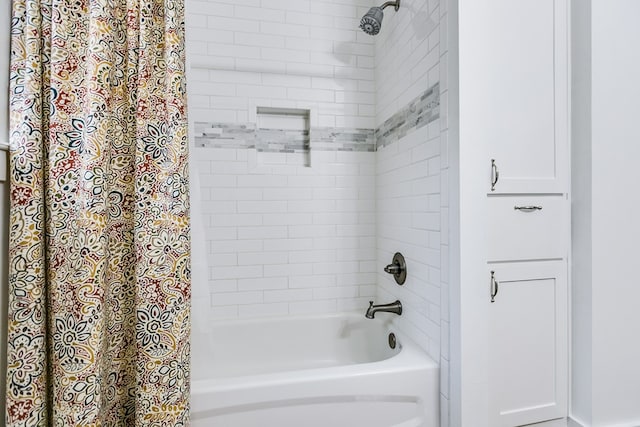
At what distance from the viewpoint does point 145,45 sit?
3.59ft

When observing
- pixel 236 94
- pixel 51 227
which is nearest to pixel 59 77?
pixel 51 227

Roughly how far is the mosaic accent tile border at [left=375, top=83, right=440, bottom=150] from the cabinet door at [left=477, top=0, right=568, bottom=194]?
211 mm

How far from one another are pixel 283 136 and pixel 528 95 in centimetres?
126

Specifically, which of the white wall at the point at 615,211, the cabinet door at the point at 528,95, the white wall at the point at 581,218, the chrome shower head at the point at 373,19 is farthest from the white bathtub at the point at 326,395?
the chrome shower head at the point at 373,19

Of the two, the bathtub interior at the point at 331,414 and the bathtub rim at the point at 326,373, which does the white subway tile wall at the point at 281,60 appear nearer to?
the bathtub rim at the point at 326,373

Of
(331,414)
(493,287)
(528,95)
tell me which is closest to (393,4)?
(528,95)

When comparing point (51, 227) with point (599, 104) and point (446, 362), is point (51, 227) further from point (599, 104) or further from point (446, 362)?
point (599, 104)

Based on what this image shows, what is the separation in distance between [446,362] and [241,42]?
1.92 meters

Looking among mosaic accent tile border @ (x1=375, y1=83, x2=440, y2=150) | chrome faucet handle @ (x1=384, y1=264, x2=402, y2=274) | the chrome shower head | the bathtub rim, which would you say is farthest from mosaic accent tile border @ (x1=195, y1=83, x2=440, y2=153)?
the bathtub rim

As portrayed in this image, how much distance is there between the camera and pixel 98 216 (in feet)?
3.29

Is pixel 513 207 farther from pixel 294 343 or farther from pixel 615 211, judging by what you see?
pixel 294 343

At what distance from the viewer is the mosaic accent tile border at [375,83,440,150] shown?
138 cm

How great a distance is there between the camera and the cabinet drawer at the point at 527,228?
4.23ft

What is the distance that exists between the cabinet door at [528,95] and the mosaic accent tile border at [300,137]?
44cm
